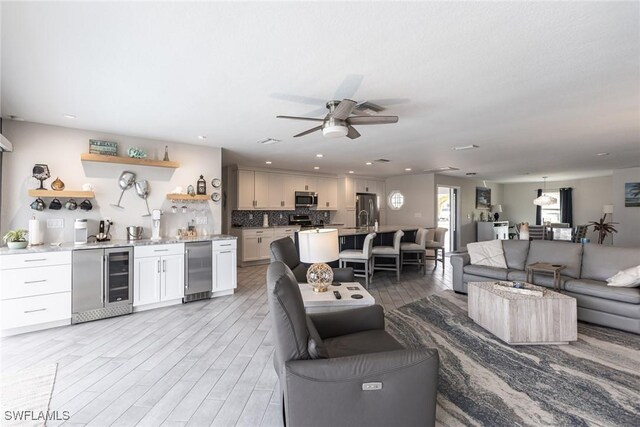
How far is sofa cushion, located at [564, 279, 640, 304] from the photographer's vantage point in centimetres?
322

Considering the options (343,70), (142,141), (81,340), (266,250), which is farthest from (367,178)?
(81,340)

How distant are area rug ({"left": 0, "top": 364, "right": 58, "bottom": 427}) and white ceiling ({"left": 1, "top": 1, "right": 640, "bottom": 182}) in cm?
250

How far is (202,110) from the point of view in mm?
3357

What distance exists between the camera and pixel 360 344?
2.00 meters

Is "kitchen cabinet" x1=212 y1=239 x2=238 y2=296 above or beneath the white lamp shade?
beneath

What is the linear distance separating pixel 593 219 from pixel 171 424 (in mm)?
13178

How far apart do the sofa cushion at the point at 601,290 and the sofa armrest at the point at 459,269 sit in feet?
4.30

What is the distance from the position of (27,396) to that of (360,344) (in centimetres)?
246

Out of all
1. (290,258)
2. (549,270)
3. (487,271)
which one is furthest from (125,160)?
(549,270)

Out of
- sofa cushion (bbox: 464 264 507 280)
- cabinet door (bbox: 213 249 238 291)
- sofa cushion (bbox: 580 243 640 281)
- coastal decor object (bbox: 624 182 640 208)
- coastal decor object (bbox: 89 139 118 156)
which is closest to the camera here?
sofa cushion (bbox: 580 243 640 281)

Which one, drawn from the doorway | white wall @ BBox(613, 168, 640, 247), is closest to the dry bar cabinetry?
the doorway

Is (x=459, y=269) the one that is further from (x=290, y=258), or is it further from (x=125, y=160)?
(x=125, y=160)

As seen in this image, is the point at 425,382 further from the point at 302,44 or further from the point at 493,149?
the point at 493,149

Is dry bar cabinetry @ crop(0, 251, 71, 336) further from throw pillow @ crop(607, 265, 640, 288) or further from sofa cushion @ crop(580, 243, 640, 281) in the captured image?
sofa cushion @ crop(580, 243, 640, 281)
